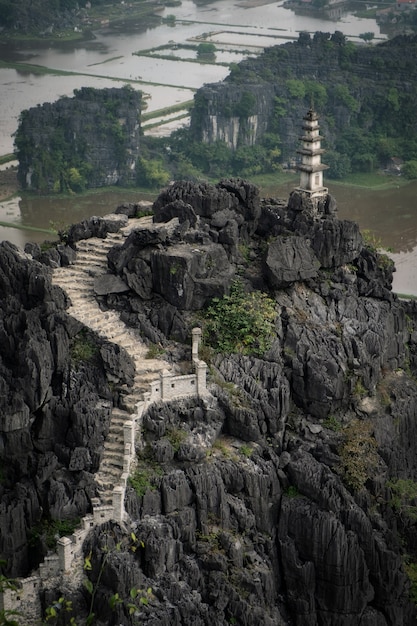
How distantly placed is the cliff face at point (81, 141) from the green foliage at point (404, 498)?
44.3 metres

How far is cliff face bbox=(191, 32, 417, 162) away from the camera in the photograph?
105 metres

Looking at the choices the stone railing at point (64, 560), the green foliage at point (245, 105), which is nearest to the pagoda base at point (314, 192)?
the stone railing at point (64, 560)

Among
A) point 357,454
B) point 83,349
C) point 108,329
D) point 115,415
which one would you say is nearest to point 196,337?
point 108,329

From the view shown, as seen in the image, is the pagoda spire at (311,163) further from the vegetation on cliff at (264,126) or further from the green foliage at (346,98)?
the green foliage at (346,98)

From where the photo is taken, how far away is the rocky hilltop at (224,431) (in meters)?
49.4

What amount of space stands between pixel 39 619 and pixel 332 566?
341 inches

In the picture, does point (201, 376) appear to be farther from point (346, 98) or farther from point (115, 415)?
point (346, 98)

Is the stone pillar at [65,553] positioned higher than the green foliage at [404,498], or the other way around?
the stone pillar at [65,553]

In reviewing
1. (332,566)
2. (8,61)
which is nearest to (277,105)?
(8,61)

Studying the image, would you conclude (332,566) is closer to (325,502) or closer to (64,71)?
(325,502)

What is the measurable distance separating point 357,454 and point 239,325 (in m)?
5.11

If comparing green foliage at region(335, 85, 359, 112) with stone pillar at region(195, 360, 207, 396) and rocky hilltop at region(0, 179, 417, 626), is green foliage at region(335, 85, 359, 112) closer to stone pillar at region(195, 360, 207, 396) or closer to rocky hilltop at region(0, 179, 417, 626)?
rocky hilltop at region(0, 179, 417, 626)

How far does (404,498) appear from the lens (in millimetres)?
54531

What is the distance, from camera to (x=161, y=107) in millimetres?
109750
